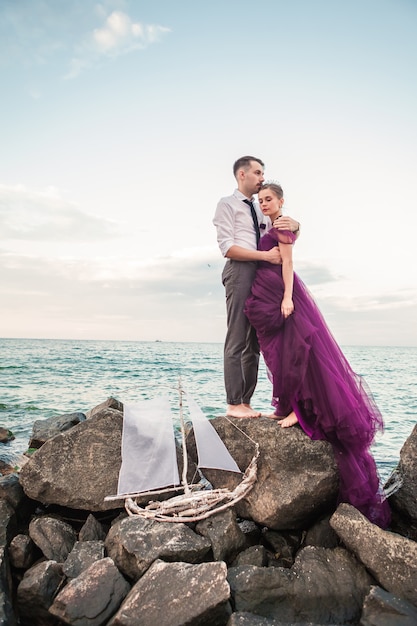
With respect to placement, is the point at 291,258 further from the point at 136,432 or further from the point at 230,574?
the point at 230,574

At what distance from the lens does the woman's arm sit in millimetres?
4719

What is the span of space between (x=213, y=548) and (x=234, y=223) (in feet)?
10.9

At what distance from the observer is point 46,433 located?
7875mm

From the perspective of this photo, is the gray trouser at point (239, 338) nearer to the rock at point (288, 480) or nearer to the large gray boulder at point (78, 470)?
the rock at point (288, 480)

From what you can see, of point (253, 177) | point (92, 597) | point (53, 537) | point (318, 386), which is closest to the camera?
point (92, 597)

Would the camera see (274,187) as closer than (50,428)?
Yes

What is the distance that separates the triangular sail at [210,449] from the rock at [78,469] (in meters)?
0.89

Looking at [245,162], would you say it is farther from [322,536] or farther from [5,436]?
[5,436]

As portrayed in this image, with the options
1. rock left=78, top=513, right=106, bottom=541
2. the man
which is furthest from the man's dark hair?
rock left=78, top=513, right=106, bottom=541

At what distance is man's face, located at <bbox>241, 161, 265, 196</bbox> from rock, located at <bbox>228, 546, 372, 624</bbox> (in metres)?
3.81

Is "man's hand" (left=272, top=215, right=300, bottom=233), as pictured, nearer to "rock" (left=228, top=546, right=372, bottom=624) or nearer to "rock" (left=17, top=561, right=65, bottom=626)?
"rock" (left=228, top=546, right=372, bottom=624)

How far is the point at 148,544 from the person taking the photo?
3.61 meters

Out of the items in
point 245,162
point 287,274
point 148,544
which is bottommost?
point 148,544

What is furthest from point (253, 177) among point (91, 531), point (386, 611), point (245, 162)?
point (386, 611)
